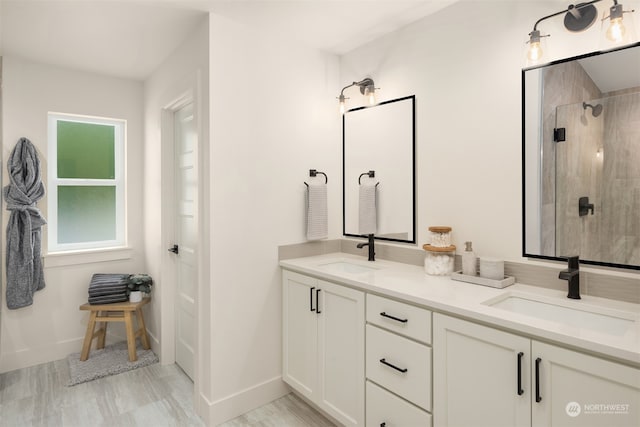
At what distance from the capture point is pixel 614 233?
1.54 meters

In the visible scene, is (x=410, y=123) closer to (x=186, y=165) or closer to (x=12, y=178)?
(x=186, y=165)

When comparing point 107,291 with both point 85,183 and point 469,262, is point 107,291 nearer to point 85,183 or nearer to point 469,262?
point 85,183

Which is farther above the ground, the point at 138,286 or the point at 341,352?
the point at 138,286

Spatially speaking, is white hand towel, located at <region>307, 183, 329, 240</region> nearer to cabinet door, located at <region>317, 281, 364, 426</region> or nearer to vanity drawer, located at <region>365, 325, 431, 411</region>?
cabinet door, located at <region>317, 281, 364, 426</region>

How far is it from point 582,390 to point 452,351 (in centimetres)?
44

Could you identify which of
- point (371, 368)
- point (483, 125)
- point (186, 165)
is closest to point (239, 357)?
point (371, 368)

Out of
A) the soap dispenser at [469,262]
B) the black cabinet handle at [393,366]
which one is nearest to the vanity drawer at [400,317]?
the black cabinet handle at [393,366]

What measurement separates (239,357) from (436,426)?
4.13 feet

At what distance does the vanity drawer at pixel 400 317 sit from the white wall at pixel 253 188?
2.85 ft

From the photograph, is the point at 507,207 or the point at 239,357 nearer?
the point at 507,207

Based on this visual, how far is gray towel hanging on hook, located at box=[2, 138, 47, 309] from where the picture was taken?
2729 millimetres

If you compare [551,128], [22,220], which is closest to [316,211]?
[551,128]

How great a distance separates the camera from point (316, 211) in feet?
8.55

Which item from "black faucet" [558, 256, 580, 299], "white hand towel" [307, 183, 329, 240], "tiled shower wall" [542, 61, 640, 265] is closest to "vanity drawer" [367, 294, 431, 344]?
"black faucet" [558, 256, 580, 299]
